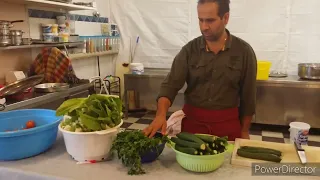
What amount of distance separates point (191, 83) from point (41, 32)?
1.96 m

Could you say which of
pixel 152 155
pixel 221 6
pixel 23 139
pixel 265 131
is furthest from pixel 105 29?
pixel 152 155

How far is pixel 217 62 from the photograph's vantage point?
1750 millimetres

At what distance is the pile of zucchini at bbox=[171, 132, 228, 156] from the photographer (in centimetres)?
108

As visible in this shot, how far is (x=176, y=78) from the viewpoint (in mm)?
1760

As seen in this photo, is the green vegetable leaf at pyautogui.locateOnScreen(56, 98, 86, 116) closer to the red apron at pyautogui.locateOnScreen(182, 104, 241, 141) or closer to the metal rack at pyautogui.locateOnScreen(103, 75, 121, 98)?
the red apron at pyautogui.locateOnScreen(182, 104, 241, 141)

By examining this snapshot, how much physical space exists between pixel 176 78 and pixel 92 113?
720 millimetres

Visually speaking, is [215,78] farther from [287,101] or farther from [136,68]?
[136,68]

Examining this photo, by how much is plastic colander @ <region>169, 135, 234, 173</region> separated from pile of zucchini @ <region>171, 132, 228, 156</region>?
0.06ft

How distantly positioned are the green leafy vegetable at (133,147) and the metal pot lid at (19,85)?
1.45 meters

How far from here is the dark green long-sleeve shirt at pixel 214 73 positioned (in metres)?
1.75

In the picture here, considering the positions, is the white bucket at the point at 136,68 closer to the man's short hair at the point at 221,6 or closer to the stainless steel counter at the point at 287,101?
the stainless steel counter at the point at 287,101

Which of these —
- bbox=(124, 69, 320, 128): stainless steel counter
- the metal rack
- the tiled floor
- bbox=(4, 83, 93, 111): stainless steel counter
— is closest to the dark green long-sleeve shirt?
bbox=(4, 83, 93, 111): stainless steel counter

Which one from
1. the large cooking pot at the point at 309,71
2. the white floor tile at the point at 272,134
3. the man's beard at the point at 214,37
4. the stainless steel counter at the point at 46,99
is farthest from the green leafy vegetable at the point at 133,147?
the large cooking pot at the point at 309,71

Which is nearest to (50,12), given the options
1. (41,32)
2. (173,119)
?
(41,32)
